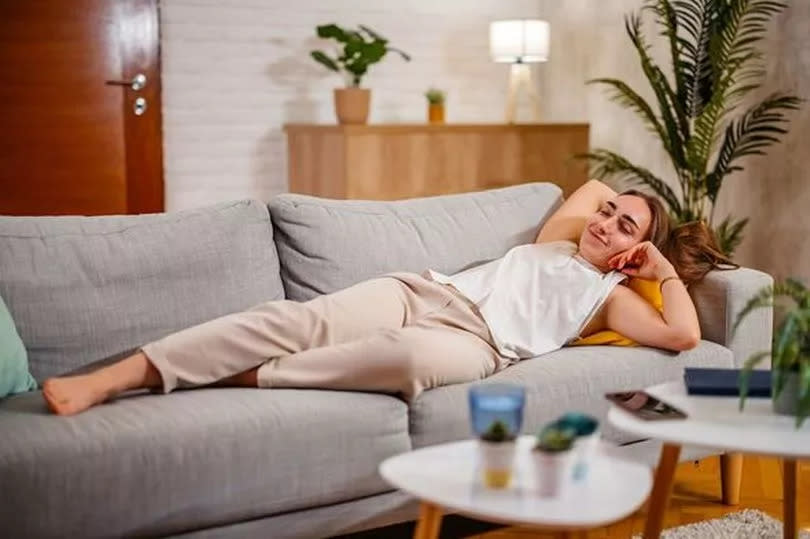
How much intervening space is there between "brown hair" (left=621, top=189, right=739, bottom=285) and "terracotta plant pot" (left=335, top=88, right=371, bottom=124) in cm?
204

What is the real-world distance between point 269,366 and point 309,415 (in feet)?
0.74

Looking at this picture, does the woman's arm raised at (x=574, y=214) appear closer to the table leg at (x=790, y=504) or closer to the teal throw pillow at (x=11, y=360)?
the table leg at (x=790, y=504)

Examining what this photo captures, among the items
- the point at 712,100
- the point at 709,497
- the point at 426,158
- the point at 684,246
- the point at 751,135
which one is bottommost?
the point at 709,497

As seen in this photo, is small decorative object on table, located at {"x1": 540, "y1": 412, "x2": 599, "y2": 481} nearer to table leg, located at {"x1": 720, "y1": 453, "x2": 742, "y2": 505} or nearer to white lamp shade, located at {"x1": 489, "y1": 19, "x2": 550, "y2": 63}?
table leg, located at {"x1": 720, "y1": 453, "x2": 742, "y2": 505}

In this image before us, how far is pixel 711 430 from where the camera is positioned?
2.14 m

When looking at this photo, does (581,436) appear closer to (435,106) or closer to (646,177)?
(646,177)

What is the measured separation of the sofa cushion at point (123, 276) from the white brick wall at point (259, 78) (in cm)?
219

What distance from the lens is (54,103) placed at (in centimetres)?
485

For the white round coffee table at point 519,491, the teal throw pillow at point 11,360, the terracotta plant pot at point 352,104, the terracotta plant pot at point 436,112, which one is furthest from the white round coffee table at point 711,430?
the terracotta plant pot at point 436,112

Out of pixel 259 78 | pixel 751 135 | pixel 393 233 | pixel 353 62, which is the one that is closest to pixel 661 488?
pixel 393 233

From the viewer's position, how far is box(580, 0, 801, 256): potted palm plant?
436 centimetres

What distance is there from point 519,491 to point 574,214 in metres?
1.58

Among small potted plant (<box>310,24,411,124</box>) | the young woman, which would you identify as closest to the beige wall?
small potted plant (<box>310,24,411,124</box>)

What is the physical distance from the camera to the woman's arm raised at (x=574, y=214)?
11.0 feet
